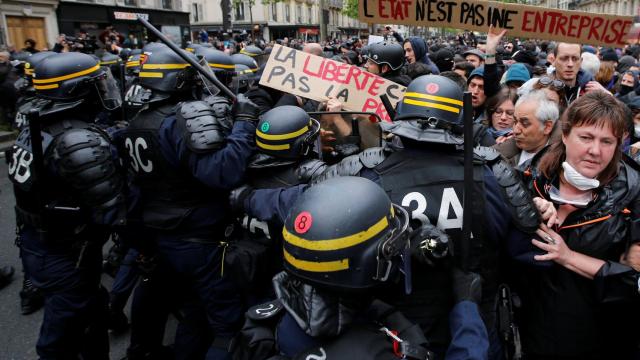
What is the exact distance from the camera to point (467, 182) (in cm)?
167

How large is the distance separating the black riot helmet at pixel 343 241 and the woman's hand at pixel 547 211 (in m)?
0.91

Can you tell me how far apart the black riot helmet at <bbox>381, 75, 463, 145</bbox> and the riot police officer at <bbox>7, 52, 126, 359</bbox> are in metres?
1.66

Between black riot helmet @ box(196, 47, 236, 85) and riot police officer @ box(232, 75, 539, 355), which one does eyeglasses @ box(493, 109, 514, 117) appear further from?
black riot helmet @ box(196, 47, 236, 85)

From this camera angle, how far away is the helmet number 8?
112 inches

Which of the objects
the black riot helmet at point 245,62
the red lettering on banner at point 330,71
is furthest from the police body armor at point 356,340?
the black riot helmet at point 245,62

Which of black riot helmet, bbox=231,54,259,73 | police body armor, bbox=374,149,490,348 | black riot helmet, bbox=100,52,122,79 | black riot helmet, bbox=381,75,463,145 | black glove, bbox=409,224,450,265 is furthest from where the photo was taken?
black riot helmet, bbox=100,52,122,79

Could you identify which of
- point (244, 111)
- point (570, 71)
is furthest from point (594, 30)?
point (244, 111)

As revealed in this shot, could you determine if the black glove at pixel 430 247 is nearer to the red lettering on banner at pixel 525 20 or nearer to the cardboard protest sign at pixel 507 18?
the cardboard protest sign at pixel 507 18

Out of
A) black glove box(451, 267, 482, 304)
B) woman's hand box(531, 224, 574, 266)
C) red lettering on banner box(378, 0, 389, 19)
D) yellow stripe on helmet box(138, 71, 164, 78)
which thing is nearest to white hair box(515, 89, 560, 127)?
woman's hand box(531, 224, 574, 266)

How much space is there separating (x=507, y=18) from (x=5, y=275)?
16.5 ft

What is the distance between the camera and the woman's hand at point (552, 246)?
2.04m

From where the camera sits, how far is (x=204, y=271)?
2.93 m

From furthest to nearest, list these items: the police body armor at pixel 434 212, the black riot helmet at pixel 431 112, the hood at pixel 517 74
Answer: the hood at pixel 517 74 → the black riot helmet at pixel 431 112 → the police body armor at pixel 434 212

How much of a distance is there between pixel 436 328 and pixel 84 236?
2193 millimetres
